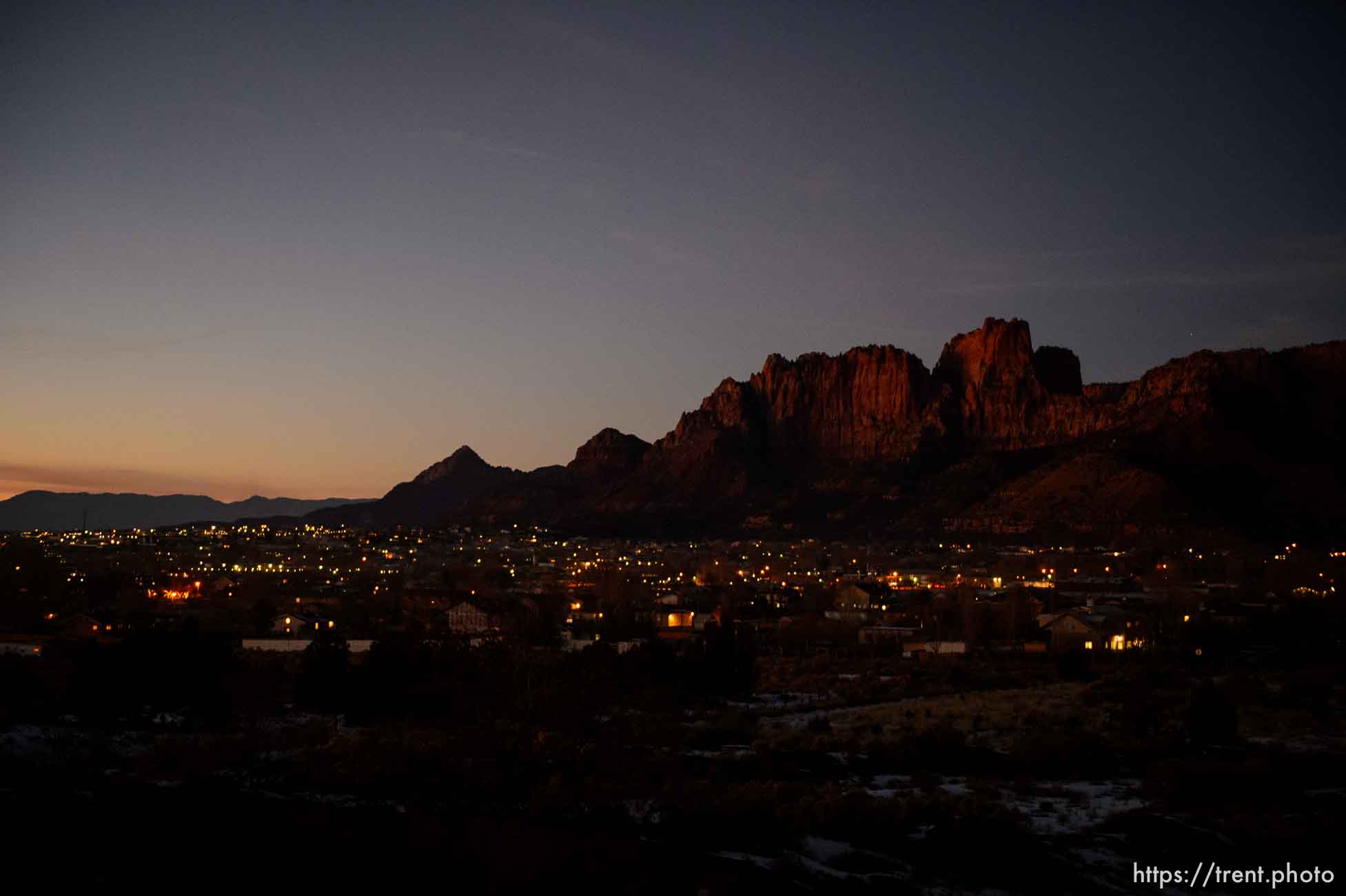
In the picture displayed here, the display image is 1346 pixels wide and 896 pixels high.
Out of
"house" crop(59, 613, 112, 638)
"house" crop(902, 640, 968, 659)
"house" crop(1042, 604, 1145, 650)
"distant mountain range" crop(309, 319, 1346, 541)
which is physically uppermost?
"distant mountain range" crop(309, 319, 1346, 541)

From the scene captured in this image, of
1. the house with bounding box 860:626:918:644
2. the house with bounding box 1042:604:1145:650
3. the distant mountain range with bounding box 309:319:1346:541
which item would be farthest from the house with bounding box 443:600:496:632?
the distant mountain range with bounding box 309:319:1346:541

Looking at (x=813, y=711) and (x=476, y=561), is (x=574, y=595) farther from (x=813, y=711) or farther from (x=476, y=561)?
(x=813, y=711)

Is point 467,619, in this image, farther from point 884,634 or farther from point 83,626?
point 884,634

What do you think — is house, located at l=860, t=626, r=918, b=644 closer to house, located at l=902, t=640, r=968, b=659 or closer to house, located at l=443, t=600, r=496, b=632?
house, located at l=902, t=640, r=968, b=659

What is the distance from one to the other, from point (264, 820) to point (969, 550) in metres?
115

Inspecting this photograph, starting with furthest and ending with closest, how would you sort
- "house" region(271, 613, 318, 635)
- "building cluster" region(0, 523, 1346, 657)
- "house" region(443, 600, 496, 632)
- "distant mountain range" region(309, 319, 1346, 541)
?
1. "distant mountain range" region(309, 319, 1346, 541)
2. "house" region(443, 600, 496, 632)
3. "building cluster" region(0, 523, 1346, 657)
4. "house" region(271, 613, 318, 635)

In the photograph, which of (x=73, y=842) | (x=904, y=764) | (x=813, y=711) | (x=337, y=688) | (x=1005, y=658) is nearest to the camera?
(x=73, y=842)

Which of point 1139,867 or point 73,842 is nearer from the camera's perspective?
point 73,842

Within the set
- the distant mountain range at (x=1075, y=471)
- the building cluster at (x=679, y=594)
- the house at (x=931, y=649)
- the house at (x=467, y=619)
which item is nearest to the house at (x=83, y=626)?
the building cluster at (x=679, y=594)

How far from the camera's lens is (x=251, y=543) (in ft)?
526

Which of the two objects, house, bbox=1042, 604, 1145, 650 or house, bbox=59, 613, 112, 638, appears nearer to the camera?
house, bbox=59, 613, 112, 638

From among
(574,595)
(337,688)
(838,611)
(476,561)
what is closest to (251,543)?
(476,561)

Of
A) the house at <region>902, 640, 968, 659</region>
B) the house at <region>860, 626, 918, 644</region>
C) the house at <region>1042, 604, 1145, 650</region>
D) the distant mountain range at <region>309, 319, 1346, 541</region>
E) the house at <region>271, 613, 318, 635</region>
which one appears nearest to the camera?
the house at <region>902, 640, 968, 659</region>

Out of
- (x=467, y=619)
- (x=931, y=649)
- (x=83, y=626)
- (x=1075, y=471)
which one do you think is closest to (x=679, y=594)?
(x=467, y=619)
